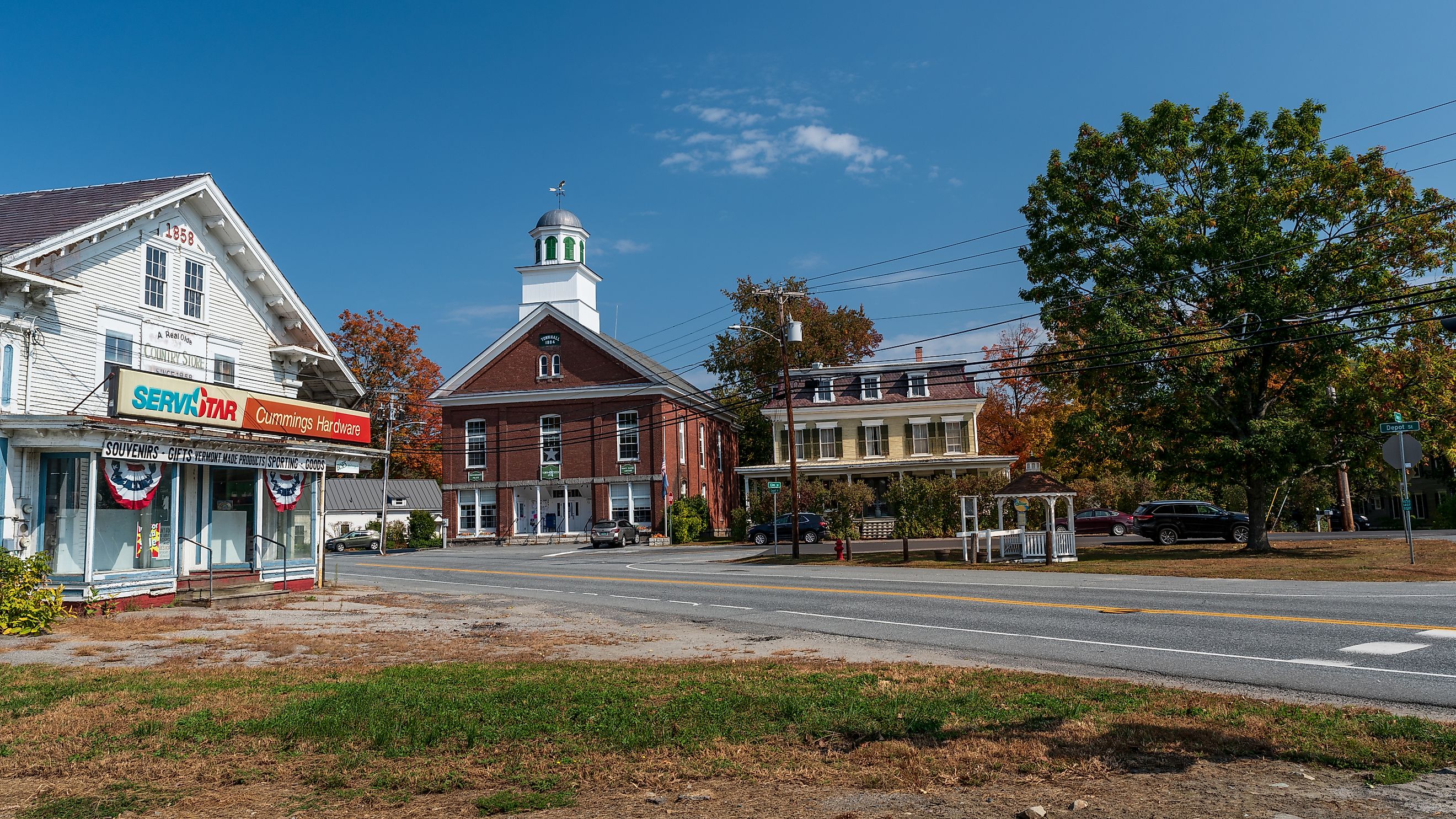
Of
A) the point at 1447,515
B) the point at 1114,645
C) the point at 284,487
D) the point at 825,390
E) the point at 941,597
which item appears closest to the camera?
the point at 1114,645

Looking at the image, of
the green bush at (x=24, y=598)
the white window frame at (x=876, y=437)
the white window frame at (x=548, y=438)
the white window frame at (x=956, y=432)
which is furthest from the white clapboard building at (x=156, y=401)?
the white window frame at (x=956, y=432)

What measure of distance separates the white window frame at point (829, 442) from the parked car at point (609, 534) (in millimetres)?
13016

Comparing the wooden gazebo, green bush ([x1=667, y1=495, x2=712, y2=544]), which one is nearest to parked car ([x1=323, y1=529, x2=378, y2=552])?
green bush ([x1=667, y1=495, x2=712, y2=544])

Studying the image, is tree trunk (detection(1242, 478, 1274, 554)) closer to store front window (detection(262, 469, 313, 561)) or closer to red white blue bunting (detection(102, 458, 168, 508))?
store front window (detection(262, 469, 313, 561))

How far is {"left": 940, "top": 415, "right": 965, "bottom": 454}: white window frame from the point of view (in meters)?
54.1

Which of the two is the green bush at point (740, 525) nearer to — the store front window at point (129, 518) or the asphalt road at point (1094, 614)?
the asphalt road at point (1094, 614)

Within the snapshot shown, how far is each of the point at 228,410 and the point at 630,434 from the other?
106 ft

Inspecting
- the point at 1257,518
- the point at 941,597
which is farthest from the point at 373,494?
the point at 941,597

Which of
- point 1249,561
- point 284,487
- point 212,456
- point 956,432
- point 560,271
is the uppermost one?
point 560,271

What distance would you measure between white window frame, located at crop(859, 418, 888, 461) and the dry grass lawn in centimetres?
1849

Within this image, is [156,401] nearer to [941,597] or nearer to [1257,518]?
[941,597]

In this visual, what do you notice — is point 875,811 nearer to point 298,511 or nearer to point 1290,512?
point 298,511

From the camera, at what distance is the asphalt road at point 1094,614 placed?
10.6m

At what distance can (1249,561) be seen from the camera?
1070 inches
